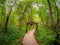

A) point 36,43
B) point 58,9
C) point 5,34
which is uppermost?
point 58,9

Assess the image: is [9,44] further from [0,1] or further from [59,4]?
[59,4]

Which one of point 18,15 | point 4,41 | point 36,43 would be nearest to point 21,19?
point 18,15

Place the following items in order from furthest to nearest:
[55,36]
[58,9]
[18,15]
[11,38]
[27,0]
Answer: [18,15]
[27,0]
[58,9]
[11,38]
[55,36]

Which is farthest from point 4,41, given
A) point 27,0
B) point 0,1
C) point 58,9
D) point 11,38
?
point 27,0

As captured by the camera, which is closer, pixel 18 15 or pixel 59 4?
pixel 59 4

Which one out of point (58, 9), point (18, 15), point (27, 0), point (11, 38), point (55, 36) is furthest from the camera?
point (18, 15)

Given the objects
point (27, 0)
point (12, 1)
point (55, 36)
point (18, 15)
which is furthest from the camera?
point (18, 15)

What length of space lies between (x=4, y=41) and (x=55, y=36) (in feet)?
9.52

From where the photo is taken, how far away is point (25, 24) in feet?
70.6

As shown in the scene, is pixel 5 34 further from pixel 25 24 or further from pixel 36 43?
pixel 25 24

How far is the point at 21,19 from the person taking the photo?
68.6 feet

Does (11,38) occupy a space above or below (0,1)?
below

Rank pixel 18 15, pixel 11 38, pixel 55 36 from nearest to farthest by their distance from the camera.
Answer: pixel 55 36, pixel 11 38, pixel 18 15

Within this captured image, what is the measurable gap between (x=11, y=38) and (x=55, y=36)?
266 centimetres
